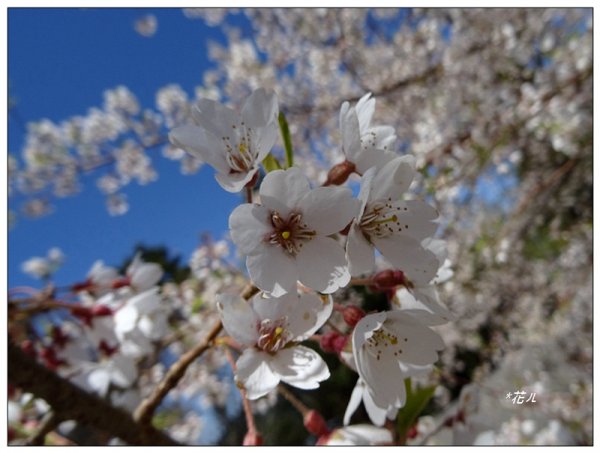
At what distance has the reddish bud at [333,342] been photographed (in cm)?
45

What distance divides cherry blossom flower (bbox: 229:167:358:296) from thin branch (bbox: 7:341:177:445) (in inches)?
13.7

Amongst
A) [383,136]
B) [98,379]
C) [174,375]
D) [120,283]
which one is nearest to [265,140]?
[383,136]

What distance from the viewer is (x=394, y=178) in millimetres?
394

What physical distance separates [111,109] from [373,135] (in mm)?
2543

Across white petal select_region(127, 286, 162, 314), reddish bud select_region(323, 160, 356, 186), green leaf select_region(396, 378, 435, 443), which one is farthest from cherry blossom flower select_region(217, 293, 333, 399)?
white petal select_region(127, 286, 162, 314)

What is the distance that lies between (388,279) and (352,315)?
A: 6 cm

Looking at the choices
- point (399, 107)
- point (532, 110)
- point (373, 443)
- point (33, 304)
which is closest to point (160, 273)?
point (33, 304)

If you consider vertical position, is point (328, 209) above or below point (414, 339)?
above

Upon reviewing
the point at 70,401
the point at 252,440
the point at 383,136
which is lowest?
the point at 252,440

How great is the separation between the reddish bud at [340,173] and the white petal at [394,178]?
0.05 meters

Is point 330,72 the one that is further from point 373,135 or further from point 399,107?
point 373,135

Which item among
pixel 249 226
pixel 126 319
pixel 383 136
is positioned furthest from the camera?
pixel 126 319

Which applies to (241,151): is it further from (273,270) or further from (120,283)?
(120,283)
